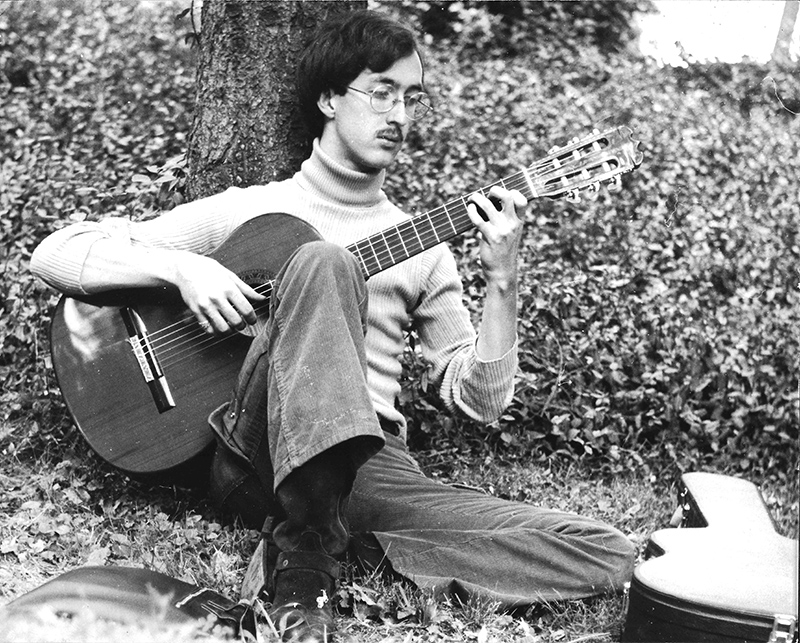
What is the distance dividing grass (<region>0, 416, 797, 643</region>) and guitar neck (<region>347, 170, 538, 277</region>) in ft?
2.79

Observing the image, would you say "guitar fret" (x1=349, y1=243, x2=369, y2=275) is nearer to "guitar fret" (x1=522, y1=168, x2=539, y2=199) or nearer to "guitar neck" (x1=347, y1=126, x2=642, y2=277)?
"guitar neck" (x1=347, y1=126, x2=642, y2=277)

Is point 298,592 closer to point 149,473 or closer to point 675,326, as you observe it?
point 149,473

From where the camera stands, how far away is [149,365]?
105 inches

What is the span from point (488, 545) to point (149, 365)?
1.02 meters

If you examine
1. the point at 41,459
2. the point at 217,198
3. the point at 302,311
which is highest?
the point at 302,311

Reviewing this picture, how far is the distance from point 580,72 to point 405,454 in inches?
182

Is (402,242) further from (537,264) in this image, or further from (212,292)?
(537,264)

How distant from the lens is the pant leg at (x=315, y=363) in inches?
81.4

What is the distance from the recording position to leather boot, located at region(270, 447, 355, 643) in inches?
83.1

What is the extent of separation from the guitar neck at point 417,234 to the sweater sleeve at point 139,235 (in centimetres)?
42

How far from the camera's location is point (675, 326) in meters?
4.12

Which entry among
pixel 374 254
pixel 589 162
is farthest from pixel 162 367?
pixel 589 162

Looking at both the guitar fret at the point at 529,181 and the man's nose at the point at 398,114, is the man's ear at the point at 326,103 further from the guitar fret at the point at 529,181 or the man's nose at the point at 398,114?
the guitar fret at the point at 529,181

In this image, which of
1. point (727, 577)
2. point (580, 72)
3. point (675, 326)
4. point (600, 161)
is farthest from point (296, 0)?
point (580, 72)
